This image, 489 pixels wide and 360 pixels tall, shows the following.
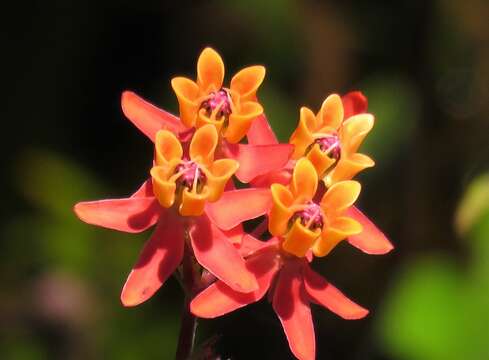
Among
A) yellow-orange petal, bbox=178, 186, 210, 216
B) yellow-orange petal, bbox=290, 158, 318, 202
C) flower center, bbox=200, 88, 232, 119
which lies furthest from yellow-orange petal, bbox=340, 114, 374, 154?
yellow-orange petal, bbox=178, 186, 210, 216

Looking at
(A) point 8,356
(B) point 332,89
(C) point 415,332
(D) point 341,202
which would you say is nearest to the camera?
(D) point 341,202

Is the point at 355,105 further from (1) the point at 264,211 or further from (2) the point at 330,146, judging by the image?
(1) the point at 264,211

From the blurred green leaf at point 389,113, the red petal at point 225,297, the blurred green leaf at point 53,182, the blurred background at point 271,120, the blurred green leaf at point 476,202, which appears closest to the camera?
the red petal at point 225,297

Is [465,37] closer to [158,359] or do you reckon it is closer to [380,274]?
[380,274]

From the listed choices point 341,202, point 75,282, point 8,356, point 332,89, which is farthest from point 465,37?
point 341,202

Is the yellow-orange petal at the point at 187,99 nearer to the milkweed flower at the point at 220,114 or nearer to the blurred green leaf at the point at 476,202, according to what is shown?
the milkweed flower at the point at 220,114

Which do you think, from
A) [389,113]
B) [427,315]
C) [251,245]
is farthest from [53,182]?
[251,245]

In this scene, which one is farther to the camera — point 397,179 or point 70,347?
point 397,179

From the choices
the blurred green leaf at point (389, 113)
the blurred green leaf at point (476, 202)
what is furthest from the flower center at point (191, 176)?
the blurred green leaf at point (389, 113)
